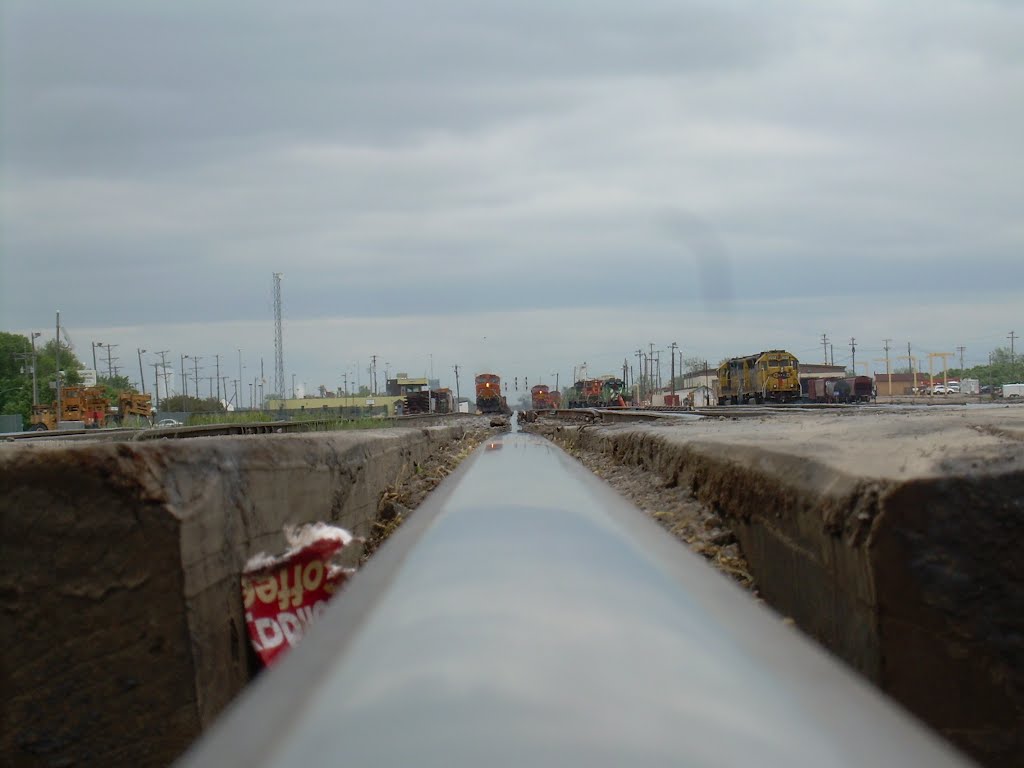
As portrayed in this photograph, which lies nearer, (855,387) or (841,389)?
(841,389)

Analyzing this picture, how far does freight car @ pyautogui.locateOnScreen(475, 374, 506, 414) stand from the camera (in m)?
62.4

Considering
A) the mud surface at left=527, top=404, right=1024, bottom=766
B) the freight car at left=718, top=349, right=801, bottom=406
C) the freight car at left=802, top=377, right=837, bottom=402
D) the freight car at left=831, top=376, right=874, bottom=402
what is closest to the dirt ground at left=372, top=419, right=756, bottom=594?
the mud surface at left=527, top=404, right=1024, bottom=766

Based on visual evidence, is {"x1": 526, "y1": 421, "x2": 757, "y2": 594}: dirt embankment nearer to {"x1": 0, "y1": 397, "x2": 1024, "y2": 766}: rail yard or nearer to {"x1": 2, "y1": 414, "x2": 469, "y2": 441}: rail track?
{"x1": 0, "y1": 397, "x2": 1024, "y2": 766}: rail yard

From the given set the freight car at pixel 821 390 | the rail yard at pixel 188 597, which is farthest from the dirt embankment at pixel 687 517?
the freight car at pixel 821 390

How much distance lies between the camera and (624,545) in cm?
190

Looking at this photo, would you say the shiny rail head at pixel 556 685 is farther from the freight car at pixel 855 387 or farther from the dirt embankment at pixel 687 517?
the freight car at pixel 855 387

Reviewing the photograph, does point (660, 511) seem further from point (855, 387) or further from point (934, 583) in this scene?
point (855, 387)

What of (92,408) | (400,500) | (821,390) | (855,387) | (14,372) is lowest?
(400,500)

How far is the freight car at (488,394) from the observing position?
205ft

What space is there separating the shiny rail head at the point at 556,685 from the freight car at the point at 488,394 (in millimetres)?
60601

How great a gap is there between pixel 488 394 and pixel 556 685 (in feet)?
201

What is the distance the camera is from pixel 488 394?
204 ft

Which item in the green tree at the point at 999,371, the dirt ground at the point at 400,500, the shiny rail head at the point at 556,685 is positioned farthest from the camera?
the green tree at the point at 999,371

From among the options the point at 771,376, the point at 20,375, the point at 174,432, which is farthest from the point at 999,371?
the point at 174,432
